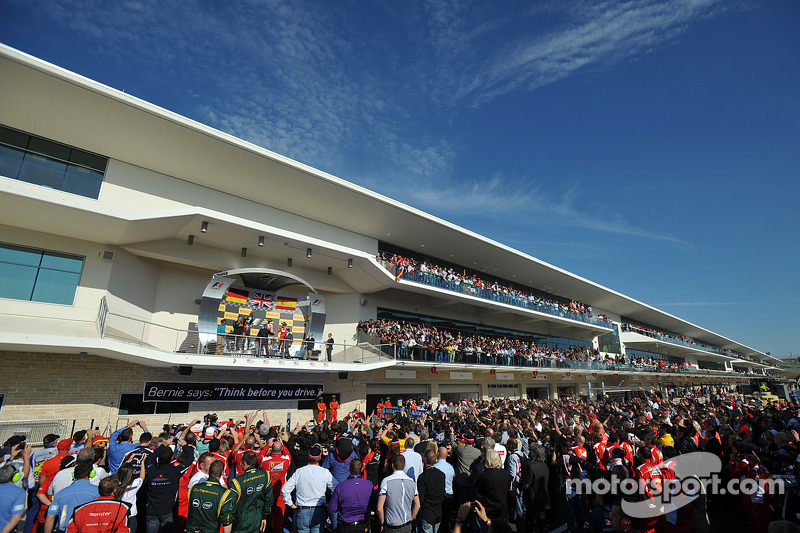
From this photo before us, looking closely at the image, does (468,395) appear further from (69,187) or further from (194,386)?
(69,187)

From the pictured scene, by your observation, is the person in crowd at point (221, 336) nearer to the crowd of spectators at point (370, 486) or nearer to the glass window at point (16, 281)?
the glass window at point (16, 281)

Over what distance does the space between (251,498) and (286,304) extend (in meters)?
12.0

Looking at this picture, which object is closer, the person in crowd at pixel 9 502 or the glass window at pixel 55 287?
the person in crowd at pixel 9 502

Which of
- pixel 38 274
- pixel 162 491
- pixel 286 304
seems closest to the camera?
pixel 162 491

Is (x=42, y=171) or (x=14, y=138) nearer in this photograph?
(x=42, y=171)

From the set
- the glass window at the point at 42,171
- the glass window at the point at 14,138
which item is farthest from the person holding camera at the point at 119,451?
the glass window at the point at 14,138

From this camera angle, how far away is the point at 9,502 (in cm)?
432

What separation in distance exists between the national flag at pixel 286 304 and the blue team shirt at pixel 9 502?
38.6 feet

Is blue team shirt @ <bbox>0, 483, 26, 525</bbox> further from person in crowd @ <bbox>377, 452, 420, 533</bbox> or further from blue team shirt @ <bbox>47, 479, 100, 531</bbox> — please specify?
person in crowd @ <bbox>377, 452, 420, 533</bbox>

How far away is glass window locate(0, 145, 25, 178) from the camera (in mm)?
11070

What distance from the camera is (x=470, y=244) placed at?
24719 millimetres

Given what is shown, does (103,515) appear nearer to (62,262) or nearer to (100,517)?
(100,517)

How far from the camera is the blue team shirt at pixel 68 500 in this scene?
168 inches

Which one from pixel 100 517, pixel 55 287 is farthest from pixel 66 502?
pixel 55 287
